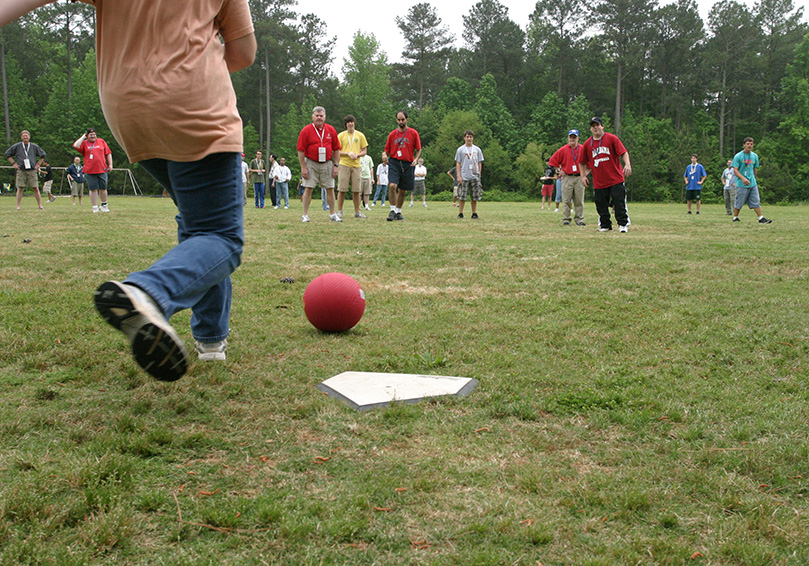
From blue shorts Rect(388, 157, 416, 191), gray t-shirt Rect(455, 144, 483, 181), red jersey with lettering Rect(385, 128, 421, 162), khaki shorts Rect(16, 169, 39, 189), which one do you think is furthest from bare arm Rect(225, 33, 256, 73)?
khaki shorts Rect(16, 169, 39, 189)

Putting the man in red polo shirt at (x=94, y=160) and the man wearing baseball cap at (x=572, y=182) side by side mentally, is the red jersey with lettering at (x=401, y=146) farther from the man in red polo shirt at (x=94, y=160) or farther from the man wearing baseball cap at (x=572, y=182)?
the man in red polo shirt at (x=94, y=160)

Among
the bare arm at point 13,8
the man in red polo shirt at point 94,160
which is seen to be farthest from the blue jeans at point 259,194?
the bare arm at point 13,8

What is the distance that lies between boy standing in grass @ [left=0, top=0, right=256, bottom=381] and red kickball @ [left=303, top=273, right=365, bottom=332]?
130cm

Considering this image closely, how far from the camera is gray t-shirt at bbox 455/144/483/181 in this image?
15889 mm

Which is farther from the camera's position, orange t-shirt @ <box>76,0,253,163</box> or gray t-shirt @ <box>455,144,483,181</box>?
gray t-shirt @ <box>455,144,483,181</box>

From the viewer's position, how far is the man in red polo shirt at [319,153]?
13.4m

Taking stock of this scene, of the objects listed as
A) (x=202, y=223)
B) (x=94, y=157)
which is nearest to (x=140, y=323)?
(x=202, y=223)

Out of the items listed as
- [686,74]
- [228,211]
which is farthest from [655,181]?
[228,211]

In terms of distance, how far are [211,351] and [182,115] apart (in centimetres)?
137

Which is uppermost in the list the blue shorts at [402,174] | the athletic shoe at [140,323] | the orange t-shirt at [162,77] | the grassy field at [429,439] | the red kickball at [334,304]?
the blue shorts at [402,174]

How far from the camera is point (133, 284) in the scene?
2.28 m

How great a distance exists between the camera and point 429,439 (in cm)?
256

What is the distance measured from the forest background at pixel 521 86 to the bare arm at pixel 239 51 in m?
51.5

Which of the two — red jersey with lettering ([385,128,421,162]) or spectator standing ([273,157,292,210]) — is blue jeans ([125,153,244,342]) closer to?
red jersey with lettering ([385,128,421,162])
